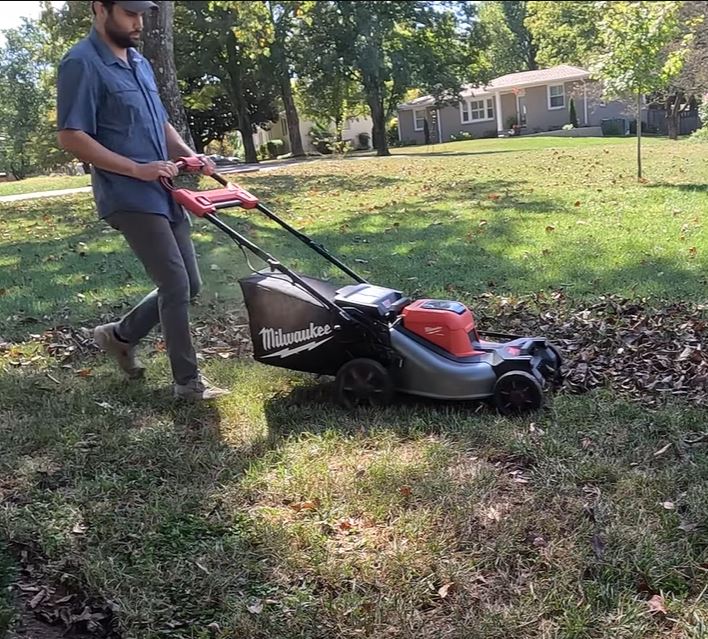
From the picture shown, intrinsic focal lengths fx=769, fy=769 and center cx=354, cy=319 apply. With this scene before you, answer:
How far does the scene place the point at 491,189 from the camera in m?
9.75

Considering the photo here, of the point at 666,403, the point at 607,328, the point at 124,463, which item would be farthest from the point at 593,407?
the point at 124,463

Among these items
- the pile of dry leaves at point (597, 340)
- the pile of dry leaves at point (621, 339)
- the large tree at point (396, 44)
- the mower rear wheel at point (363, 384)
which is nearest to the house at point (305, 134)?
the pile of dry leaves at point (597, 340)

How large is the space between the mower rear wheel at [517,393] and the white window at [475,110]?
4.81 ft

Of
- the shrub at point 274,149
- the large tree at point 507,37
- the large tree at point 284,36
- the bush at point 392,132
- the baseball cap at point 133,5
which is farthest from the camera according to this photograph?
the shrub at point 274,149

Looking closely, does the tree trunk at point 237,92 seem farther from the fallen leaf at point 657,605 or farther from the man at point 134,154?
the fallen leaf at point 657,605

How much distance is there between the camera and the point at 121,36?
109 inches

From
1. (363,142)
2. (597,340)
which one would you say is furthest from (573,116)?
(597,340)

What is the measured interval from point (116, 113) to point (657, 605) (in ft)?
8.37

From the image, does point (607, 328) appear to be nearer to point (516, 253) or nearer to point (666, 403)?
point (666, 403)

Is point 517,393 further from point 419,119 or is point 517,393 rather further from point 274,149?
point 274,149

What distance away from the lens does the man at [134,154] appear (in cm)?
288

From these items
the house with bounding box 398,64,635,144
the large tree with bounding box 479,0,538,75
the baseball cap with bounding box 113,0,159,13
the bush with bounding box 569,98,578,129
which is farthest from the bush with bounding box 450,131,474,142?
the baseball cap with bounding box 113,0,159,13

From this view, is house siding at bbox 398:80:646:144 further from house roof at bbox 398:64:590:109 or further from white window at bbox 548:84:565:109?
house roof at bbox 398:64:590:109

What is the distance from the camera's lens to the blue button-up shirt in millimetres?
2887
